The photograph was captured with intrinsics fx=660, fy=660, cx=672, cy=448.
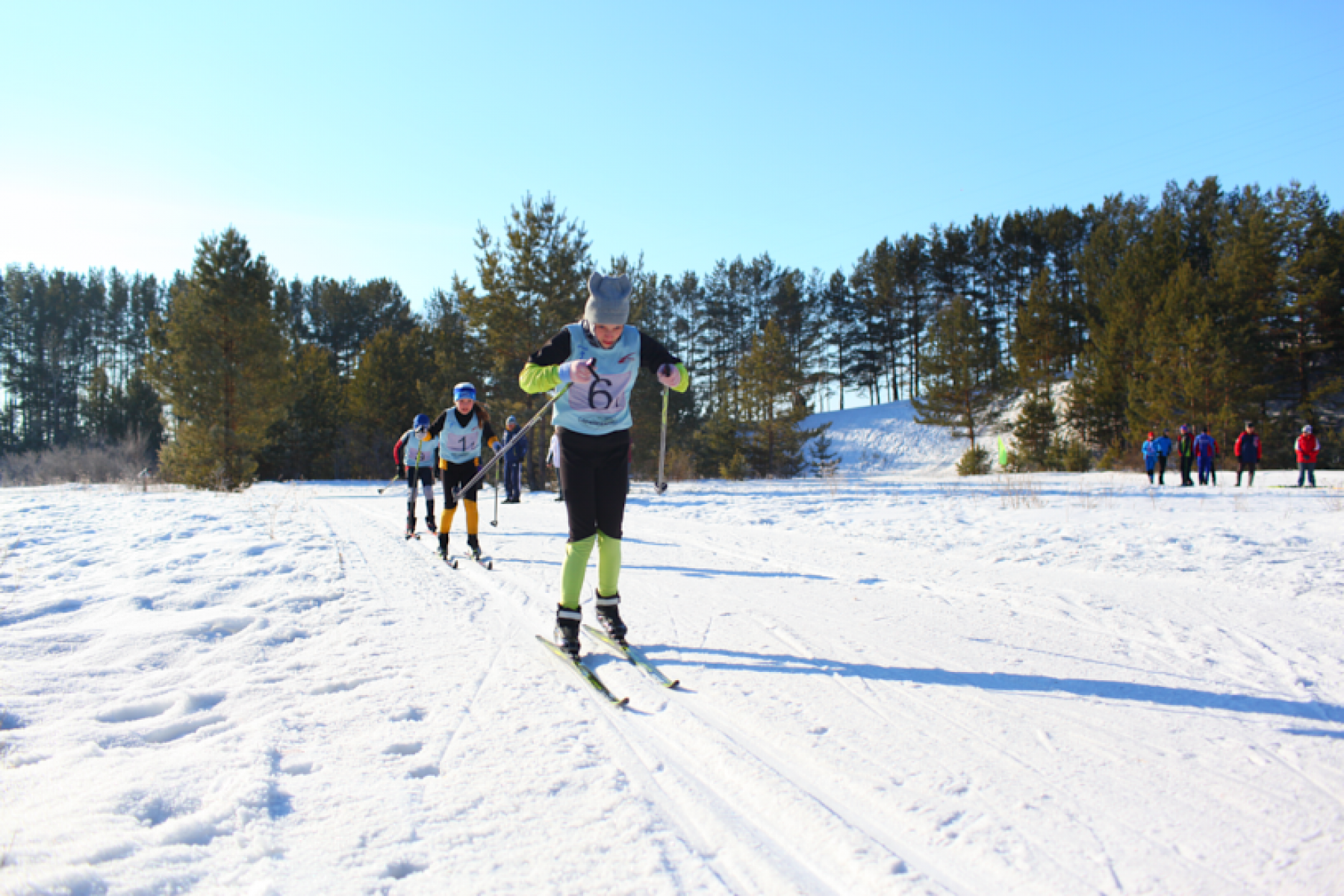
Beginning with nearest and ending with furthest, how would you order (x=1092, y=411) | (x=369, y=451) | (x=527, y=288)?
(x=527, y=288), (x=1092, y=411), (x=369, y=451)

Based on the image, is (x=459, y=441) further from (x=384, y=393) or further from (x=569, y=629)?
(x=384, y=393)

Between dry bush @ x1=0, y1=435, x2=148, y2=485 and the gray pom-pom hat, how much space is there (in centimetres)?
2965

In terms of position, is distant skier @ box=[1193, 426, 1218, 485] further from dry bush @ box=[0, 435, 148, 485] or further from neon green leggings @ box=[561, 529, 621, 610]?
dry bush @ box=[0, 435, 148, 485]

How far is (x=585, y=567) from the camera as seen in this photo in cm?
413

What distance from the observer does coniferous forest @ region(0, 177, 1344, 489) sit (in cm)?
2569

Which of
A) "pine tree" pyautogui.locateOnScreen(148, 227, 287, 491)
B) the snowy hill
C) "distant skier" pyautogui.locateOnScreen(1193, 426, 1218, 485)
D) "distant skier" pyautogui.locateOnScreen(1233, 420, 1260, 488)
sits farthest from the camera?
the snowy hill

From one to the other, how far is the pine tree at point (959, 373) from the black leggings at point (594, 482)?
40.1 meters

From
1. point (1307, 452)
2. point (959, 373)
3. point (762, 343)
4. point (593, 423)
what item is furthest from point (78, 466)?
point (959, 373)

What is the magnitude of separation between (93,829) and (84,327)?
7616 centimetres

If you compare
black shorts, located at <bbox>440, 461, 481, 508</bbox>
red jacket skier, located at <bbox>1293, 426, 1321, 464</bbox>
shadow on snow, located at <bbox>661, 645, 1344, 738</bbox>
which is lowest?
shadow on snow, located at <bbox>661, 645, 1344, 738</bbox>

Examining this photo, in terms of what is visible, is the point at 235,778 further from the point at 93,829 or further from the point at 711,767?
the point at 711,767

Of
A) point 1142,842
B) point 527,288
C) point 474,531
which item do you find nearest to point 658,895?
point 1142,842

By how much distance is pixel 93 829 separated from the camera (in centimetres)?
194

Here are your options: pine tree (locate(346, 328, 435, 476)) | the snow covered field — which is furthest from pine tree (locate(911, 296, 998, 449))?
the snow covered field
